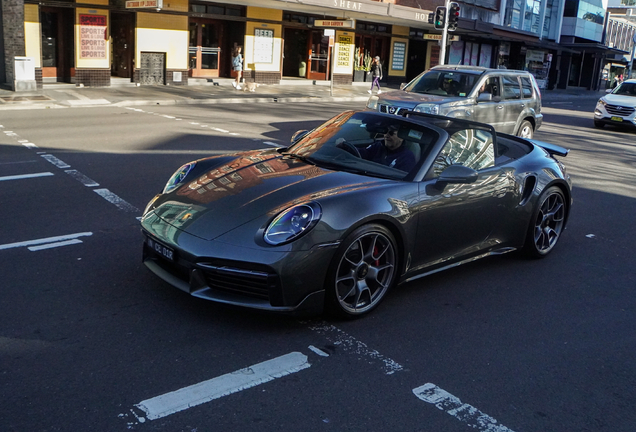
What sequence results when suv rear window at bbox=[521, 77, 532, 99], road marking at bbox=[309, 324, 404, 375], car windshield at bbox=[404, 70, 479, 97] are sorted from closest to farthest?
road marking at bbox=[309, 324, 404, 375]
car windshield at bbox=[404, 70, 479, 97]
suv rear window at bbox=[521, 77, 532, 99]

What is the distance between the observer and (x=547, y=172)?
6449mm

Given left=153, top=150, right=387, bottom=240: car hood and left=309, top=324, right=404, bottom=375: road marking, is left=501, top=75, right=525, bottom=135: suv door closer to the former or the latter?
left=153, top=150, right=387, bottom=240: car hood

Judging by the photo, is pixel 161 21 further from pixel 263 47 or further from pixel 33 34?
pixel 263 47

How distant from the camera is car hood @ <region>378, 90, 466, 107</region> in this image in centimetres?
1285

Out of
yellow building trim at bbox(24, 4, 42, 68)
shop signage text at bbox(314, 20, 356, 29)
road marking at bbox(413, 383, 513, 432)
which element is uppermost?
shop signage text at bbox(314, 20, 356, 29)

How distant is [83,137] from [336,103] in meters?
13.6

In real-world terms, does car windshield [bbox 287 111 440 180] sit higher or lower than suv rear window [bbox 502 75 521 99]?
lower

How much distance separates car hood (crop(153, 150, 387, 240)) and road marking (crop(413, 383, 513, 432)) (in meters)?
1.53

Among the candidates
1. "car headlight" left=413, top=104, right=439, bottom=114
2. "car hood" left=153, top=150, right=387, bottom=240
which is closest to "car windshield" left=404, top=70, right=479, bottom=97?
"car headlight" left=413, top=104, right=439, bottom=114

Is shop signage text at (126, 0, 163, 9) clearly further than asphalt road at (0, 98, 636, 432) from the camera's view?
Yes

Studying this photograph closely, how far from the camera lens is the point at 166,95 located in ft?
70.9

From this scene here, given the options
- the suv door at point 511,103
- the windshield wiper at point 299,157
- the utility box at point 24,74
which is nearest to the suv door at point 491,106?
the suv door at point 511,103

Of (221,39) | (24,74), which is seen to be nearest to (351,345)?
(24,74)

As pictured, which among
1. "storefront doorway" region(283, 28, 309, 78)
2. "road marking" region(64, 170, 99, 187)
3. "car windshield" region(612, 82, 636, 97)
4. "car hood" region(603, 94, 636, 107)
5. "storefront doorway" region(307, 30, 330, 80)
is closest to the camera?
"road marking" region(64, 170, 99, 187)
